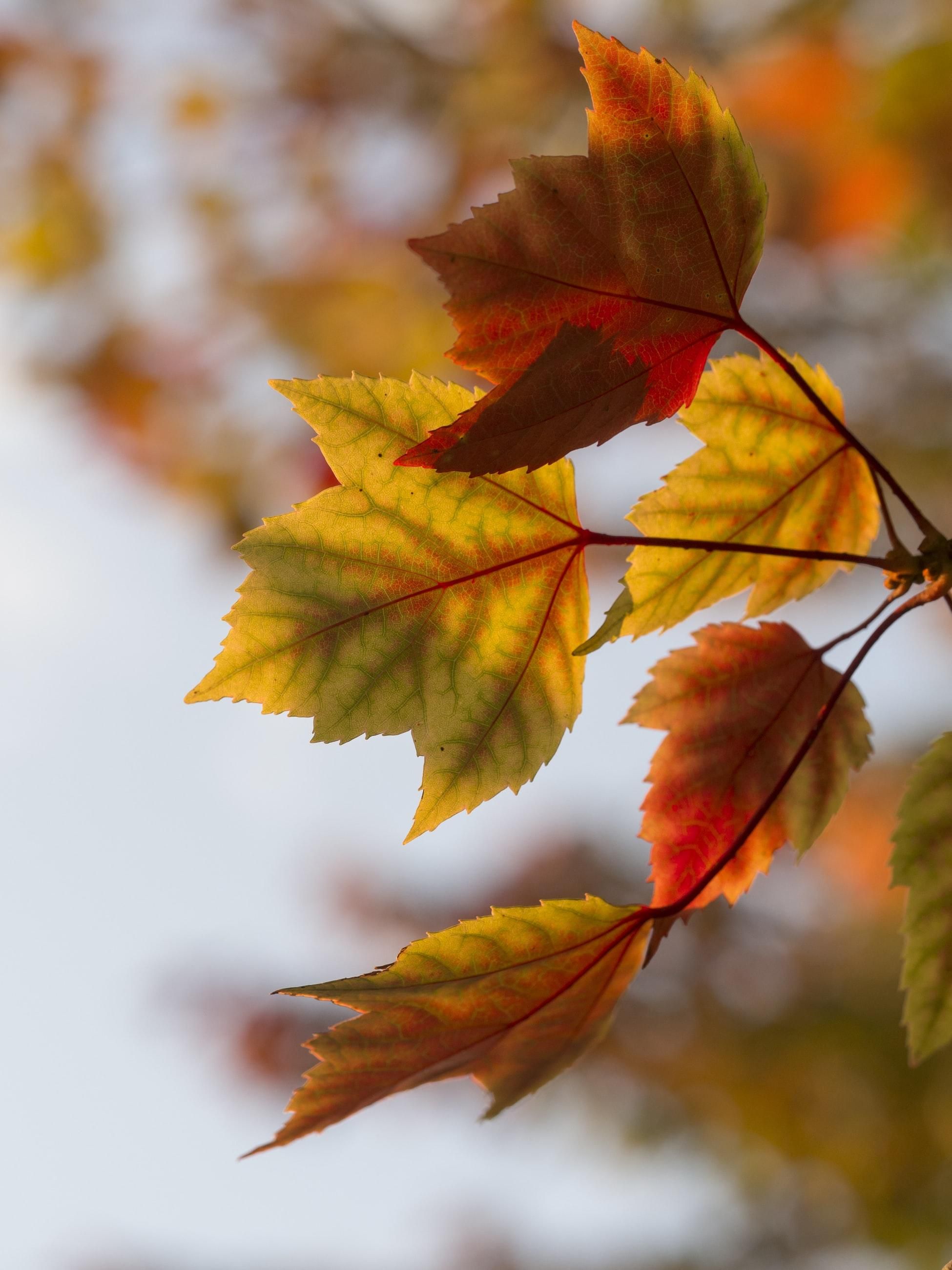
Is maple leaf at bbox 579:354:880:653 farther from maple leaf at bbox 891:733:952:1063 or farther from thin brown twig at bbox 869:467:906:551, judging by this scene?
maple leaf at bbox 891:733:952:1063

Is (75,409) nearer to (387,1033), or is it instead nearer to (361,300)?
(361,300)

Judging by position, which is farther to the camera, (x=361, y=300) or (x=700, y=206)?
(x=361, y=300)

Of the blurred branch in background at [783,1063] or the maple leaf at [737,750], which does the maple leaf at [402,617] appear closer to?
the maple leaf at [737,750]

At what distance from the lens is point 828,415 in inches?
23.6

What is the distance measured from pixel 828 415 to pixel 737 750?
8.9 inches

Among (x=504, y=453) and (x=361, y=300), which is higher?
(x=361, y=300)

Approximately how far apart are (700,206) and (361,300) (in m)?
3.80

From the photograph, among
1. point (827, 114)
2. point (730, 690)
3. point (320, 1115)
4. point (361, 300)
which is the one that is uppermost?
point (827, 114)

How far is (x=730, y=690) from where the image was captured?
2.10ft

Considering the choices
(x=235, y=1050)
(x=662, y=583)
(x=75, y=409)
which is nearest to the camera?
(x=662, y=583)

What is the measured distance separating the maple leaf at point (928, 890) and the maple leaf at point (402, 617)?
234mm

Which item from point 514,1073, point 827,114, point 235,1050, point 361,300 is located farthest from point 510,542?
point 235,1050

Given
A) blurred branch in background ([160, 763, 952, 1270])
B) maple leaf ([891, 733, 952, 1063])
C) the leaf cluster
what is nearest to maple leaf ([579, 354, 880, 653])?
the leaf cluster

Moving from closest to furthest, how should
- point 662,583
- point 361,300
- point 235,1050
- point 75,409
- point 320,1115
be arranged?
point 320,1115, point 662,583, point 361,300, point 75,409, point 235,1050
